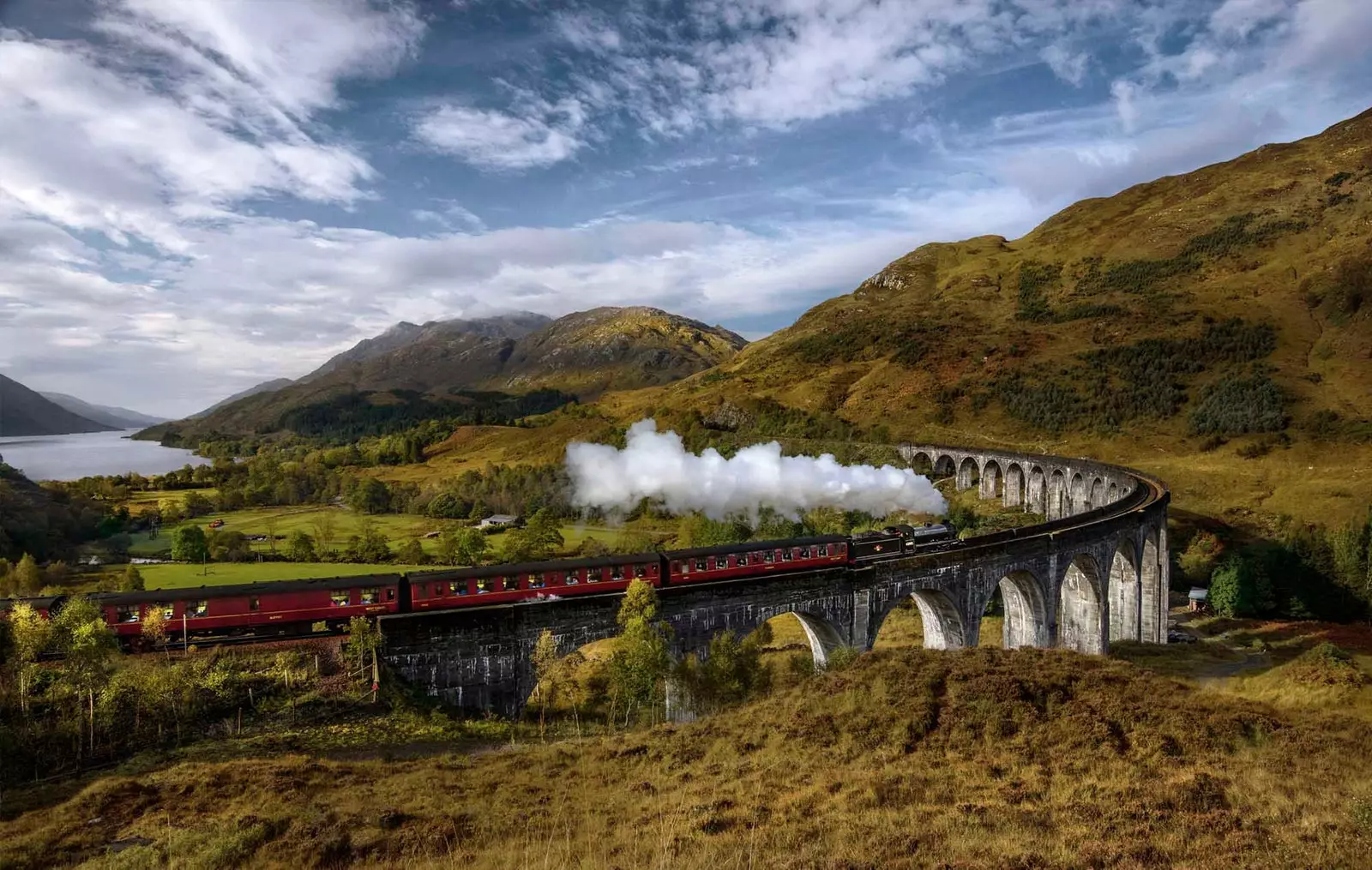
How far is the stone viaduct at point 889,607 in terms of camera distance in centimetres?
2239

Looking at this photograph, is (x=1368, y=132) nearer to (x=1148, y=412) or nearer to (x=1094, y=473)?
(x=1148, y=412)

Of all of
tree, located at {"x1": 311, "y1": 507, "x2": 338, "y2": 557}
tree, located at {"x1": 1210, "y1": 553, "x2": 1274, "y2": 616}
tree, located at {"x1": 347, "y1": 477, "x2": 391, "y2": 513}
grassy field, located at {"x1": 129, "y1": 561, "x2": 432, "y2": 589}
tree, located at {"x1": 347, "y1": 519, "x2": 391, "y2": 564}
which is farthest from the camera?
tree, located at {"x1": 347, "y1": 477, "x2": 391, "y2": 513}

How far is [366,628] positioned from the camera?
20.6 meters

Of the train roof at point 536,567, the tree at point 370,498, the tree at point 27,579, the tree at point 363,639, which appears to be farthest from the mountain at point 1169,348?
the tree at point 27,579

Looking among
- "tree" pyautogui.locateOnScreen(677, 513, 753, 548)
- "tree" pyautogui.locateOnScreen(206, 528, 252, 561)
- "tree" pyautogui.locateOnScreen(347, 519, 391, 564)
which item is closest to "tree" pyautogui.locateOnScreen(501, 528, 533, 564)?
"tree" pyautogui.locateOnScreen(347, 519, 391, 564)

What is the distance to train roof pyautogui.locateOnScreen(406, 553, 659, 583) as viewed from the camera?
23.0 m

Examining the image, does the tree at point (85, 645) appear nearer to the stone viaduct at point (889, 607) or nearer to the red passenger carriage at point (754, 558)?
the stone viaduct at point (889, 607)

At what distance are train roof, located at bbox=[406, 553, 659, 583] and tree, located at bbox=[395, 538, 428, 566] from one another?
3737 centimetres

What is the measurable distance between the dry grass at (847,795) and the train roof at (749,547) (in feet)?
22.9

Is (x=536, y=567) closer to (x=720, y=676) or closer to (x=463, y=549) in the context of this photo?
(x=720, y=676)

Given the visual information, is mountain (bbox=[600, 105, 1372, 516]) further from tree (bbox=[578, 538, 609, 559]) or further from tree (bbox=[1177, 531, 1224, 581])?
tree (bbox=[578, 538, 609, 559])

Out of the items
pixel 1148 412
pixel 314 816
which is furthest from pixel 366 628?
pixel 1148 412

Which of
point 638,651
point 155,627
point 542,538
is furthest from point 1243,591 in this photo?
point 155,627

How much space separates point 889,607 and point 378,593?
21568mm
